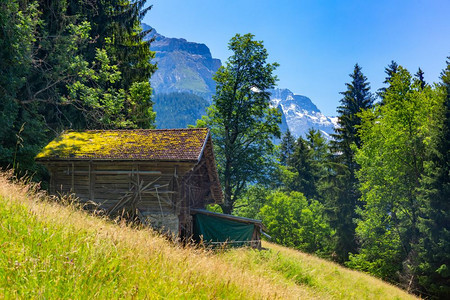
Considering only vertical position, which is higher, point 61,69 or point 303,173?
point 61,69

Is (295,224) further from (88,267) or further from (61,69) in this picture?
(88,267)

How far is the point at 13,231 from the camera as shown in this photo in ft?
11.1

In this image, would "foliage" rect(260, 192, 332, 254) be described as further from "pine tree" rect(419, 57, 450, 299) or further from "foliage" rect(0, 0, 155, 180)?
"foliage" rect(0, 0, 155, 180)

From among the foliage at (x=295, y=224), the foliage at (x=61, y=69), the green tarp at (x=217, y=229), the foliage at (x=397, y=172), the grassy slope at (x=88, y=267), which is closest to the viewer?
the grassy slope at (x=88, y=267)

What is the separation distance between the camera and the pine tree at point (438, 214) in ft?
67.7

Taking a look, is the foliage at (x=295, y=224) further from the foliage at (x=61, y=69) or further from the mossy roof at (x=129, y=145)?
the mossy roof at (x=129, y=145)

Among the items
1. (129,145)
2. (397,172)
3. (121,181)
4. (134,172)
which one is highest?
(397,172)

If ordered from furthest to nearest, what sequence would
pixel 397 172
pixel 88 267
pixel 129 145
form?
pixel 397 172 < pixel 129 145 < pixel 88 267

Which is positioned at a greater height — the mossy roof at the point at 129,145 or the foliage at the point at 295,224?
the mossy roof at the point at 129,145

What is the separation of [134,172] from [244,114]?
13603mm

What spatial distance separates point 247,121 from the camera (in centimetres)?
2678

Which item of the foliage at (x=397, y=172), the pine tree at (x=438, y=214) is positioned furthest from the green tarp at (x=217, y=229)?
the foliage at (x=397, y=172)

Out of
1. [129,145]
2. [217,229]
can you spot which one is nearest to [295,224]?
[217,229]

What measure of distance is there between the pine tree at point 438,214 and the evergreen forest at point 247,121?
7 cm
